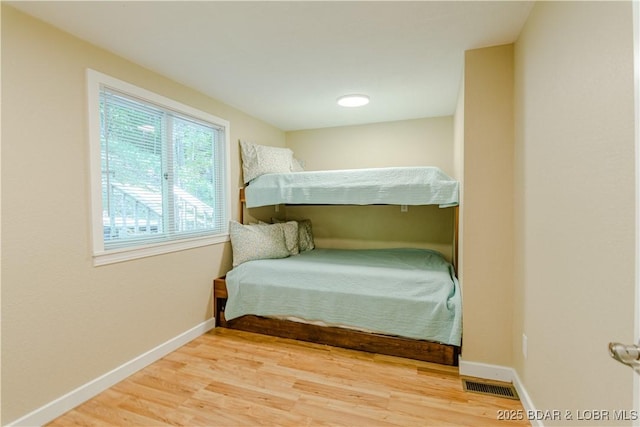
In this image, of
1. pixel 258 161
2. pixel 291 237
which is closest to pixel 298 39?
pixel 258 161

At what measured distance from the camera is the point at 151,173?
2230 millimetres

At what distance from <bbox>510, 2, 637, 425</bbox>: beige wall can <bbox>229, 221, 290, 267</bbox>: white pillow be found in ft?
7.02

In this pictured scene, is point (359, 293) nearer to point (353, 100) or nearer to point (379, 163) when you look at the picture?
point (353, 100)

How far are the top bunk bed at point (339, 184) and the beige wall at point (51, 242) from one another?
1270 millimetres

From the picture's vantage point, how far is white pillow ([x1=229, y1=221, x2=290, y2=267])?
2.88m

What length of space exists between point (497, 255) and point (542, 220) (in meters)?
0.54

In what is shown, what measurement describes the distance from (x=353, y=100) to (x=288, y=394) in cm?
242

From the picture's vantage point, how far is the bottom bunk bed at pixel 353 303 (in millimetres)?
2121

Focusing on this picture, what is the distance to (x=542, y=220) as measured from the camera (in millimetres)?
1362

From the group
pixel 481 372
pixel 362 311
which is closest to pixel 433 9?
pixel 362 311

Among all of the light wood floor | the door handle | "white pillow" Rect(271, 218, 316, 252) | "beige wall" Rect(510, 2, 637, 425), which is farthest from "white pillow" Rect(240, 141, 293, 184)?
the door handle

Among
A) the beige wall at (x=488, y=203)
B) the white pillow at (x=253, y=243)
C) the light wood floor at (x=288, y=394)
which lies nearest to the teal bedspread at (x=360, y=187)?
the white pillow at (x=253, y=243)

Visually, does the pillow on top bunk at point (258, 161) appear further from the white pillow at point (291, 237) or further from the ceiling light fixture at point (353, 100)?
the ceiling light fixture at point (353, 100)

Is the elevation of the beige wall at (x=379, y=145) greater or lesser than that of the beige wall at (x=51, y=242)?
greater
